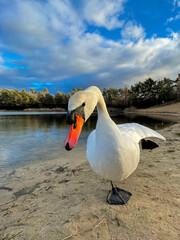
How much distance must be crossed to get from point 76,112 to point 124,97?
75.2m

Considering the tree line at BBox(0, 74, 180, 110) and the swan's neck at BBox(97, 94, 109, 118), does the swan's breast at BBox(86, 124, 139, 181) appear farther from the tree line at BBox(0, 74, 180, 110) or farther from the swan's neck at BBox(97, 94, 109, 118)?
the tree line at BBox(0, 74, 180, 110)

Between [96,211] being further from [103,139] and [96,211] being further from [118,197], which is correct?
[103,139]

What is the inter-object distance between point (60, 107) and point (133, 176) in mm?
87972

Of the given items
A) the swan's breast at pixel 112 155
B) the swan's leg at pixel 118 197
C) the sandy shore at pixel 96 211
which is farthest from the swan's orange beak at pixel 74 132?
the swan's leg at pixel 118 197

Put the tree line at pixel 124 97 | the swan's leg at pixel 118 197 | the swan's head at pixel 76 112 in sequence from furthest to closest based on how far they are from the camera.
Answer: the tree line at pixel 124 97 < the swan's leg at pixel 118 197 < the swan's head at pixel 76 112

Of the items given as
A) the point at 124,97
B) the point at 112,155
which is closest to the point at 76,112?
the point at 112,155

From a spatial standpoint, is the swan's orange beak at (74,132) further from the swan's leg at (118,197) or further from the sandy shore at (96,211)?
the swan's leg at (118,197)

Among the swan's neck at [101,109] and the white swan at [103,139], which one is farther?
the swan's neck at [101,109]

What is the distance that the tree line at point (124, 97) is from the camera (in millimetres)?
54938

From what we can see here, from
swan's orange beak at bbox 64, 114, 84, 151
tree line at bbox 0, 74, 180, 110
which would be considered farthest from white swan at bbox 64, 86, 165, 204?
tree line at bbox 0, 74, 180, 110

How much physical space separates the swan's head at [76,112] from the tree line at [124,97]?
192 feet

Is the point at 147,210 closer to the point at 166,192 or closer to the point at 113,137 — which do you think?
the point at 166,192

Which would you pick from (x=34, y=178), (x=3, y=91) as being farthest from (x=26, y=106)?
(x=34, y=178)

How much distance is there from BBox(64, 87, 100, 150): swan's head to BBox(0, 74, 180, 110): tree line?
5857 cm
